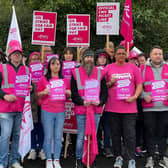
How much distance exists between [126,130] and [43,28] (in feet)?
10.9

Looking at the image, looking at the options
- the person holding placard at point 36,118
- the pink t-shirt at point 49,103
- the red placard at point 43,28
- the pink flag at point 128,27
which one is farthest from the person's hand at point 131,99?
the pink flag at point 128,27

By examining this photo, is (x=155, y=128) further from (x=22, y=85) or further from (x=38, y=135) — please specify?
(x=22, y=85)

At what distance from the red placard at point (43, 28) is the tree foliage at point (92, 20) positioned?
19.7ft

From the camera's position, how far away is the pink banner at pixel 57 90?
5355 millimetres

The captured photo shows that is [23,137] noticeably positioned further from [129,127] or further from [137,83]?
[137,83]

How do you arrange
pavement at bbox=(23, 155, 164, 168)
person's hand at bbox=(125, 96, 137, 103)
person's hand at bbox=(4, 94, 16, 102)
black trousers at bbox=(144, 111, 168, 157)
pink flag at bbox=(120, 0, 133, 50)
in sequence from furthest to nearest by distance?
1. pink flag at bbox=(120, 0, 133, 50)
2. pavement at bbox=(23, 155, 164, 168)
3. black trousers at bbox=(144, 111, 168, 157)
4. person's hand at bbox=(125, 96, 137, 103)
5. person's hand at bbox=(4, 94, 16, 102)

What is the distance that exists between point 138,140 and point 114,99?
5.07 feet

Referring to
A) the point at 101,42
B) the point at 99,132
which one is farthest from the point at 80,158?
the point at 101,42

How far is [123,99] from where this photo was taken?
5.41 metres

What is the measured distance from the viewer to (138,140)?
6.61 metres

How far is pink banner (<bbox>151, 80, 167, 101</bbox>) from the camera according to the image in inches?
216

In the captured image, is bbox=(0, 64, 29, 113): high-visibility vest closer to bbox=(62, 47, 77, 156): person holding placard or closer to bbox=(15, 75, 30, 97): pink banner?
bbox=(15, 75, 30, 97): pink banner

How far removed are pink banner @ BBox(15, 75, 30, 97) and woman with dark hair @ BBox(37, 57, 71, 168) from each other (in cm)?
26

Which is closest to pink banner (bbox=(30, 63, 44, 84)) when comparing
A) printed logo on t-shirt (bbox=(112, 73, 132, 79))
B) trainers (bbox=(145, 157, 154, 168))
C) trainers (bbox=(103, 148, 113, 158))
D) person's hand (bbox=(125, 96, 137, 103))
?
printed logo on t-shirt (bbox=(112, 73, 132, 79))
